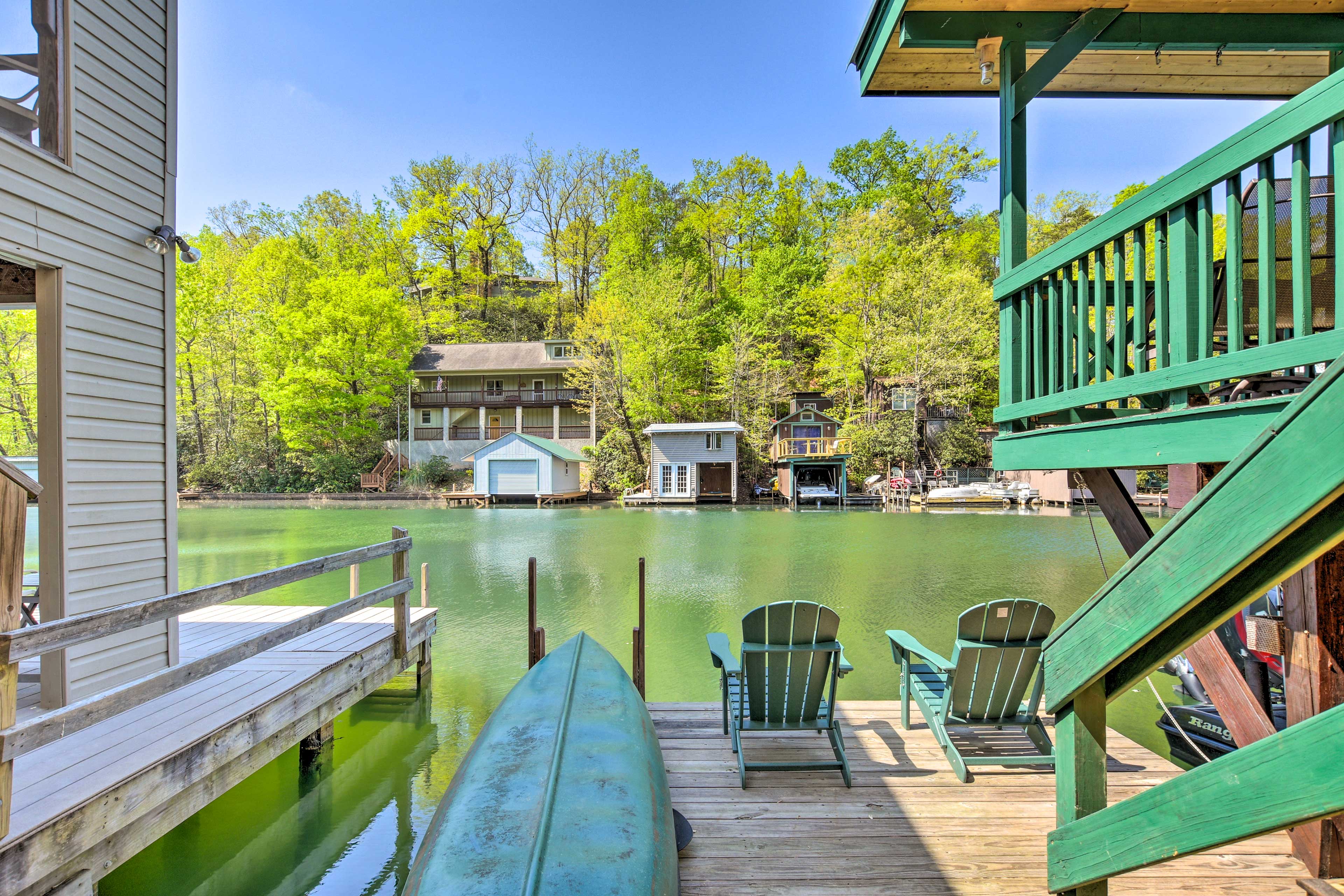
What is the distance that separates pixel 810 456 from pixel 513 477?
12879 millimetres

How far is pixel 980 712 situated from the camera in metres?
3.91

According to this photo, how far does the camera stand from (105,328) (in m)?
4.38

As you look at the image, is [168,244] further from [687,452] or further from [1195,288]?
[687,452]

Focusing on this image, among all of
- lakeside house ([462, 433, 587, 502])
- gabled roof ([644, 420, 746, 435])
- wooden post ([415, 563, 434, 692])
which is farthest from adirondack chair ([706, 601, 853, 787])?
lakeside house ([462, 433, 587, 502])

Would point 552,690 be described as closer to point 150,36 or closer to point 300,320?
point 150,36

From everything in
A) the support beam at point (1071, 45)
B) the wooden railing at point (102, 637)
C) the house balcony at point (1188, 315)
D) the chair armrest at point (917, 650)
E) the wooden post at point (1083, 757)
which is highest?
the support beam at point (1071, 45)

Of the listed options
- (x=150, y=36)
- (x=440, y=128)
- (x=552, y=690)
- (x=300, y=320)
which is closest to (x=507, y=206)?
(x=440, y=128)

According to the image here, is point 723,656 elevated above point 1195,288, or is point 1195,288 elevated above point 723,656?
point 1195,288

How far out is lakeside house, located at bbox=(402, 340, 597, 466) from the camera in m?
34.2

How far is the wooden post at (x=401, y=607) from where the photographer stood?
604 cm

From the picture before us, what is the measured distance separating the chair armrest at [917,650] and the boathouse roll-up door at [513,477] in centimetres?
2454

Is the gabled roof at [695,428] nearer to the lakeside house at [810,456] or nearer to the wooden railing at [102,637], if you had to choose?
the lakeside house at [810,456]

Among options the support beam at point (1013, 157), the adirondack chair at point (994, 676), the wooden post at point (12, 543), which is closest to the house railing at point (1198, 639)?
the adirondack chair at point (994, 676)

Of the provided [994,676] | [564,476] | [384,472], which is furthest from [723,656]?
[384,472]
